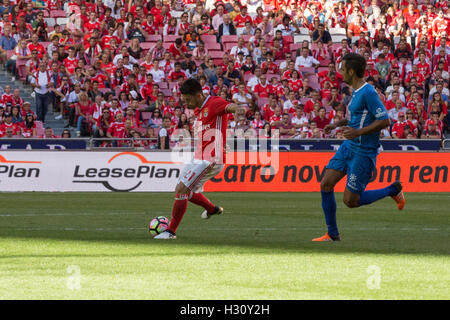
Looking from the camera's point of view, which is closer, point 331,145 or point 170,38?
point 331,145

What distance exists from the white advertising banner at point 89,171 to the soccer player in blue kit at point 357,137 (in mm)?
13818

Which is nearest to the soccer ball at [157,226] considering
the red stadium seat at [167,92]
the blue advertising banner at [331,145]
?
the blue advertising banner at [331,145]

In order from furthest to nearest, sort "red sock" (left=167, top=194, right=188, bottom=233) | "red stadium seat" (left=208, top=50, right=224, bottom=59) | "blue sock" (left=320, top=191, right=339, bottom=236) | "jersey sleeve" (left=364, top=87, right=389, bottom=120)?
"red stadium seat" (left=208, top=50, right=224, bottom=59) < "red sock" (left=167, top=194, right=188, bottom=233) < "blue sock" (left=320, top=191, right=339, bottom=236) < "jersey sleeve" (left=364, top=87, right=389, bottom=120)

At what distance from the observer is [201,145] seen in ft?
40.0

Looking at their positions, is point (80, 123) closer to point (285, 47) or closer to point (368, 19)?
point (285, 47)

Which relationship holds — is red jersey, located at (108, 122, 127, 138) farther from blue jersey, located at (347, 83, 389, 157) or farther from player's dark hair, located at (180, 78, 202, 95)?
blue jersey, located at (347, 83, 389, 157)

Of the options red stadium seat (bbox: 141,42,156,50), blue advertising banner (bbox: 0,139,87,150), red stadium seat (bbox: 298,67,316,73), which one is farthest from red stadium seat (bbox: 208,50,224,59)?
blue advertising banner (bbox: 0,139,87,150)

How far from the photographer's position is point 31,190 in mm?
24500

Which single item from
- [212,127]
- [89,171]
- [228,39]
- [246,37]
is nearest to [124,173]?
[89,171]

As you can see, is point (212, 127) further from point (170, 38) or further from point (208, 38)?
point (208, 38)

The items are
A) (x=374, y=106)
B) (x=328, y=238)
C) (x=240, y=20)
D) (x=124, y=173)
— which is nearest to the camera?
(x=374, y=106)

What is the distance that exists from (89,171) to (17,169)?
1853 mm

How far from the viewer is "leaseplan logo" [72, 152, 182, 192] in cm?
2477
